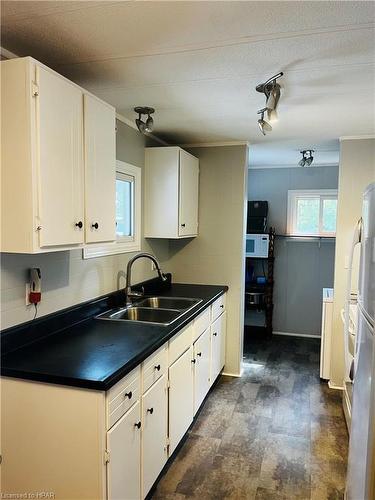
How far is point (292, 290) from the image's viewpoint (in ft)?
16.8

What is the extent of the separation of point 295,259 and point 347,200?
6.07ft

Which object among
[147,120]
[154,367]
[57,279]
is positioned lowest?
[154,367]

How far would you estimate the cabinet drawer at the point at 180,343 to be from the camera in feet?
7.36

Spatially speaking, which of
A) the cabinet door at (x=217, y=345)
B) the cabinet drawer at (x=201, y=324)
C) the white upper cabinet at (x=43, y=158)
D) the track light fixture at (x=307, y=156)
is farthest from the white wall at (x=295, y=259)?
the white upper cabinet at (x=43, y=158)

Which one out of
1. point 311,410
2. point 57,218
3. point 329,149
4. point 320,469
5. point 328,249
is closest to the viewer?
point 57,218

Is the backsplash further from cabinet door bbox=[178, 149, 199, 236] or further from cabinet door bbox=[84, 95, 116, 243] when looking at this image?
cabinet door bbox=[178, 149, 199, 236]

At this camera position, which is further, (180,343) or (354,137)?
(354,137)

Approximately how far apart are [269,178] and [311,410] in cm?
316

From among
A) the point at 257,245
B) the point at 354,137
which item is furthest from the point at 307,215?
the point at 354,137

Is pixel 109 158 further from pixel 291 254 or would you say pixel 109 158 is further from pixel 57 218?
pixel 291 254

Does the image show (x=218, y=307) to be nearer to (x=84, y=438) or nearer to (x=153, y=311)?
(x=153, y=311)

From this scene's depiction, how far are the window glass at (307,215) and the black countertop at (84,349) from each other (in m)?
3.14

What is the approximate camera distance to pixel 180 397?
2.44m

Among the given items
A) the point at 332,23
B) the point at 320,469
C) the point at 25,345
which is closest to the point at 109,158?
the point at 25,345
